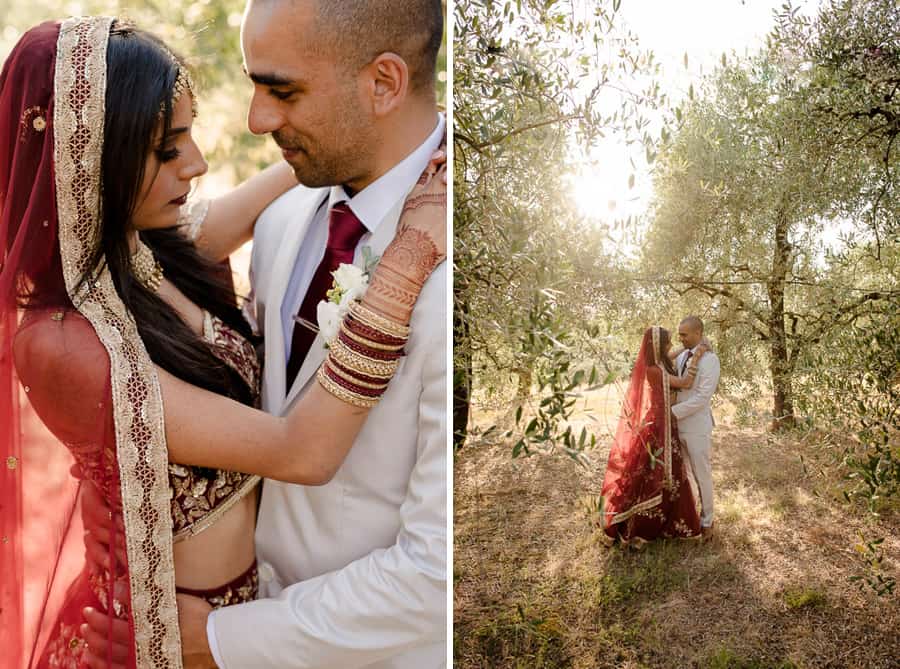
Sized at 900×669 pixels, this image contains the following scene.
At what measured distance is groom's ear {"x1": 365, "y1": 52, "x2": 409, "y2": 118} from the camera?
5.19 ft

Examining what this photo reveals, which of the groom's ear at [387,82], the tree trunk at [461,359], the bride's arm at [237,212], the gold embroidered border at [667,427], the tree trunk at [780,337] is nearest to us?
the groom's ear at [387,82]

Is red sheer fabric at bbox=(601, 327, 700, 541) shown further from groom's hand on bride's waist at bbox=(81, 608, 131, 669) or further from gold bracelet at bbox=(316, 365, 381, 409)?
groom's hand on bride's waist at bbox=(81, 608, 131, 669)

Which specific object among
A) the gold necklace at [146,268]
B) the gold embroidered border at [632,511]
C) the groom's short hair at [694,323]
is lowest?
the gold embroidered border at [632,511]

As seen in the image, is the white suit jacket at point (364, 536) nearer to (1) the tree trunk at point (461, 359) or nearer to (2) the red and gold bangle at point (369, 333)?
(2) the red and gold bangle at point (369, 333)

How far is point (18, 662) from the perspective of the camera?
1391 mm

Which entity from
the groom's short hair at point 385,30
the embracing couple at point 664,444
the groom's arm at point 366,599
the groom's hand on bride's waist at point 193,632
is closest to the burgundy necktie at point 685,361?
the embracing couple at point 664,444

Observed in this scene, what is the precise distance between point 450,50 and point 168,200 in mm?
1086

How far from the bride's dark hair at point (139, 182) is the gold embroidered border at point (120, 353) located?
23 millimetres

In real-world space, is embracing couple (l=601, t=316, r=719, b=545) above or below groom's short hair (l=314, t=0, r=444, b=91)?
below

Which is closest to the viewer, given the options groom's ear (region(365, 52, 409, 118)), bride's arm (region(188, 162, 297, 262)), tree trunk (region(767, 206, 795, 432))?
groom's ear (region(365, 52, 409, 118))

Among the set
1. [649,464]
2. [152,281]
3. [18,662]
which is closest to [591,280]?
[649,464]

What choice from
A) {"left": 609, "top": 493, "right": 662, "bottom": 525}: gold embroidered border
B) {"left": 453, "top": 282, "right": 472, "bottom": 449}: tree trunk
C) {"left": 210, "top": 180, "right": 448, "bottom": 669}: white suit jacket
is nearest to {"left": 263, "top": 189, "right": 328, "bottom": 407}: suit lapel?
{"left": 210, "top": 180, "right": 448, "bottom": 669}: white suit jacket

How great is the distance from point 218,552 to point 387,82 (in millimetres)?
1070

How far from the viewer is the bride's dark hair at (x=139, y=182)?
4.28 ft
